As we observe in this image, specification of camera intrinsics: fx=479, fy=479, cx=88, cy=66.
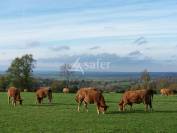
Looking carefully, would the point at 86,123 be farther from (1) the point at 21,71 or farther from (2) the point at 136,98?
(1) the point at 21,71

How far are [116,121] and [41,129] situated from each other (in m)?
5.29

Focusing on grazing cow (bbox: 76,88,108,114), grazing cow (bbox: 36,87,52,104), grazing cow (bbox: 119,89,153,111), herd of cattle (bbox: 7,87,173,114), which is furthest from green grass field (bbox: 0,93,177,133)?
grazing cow (bbox: 36,87,52,104)

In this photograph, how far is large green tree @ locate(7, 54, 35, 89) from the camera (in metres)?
113

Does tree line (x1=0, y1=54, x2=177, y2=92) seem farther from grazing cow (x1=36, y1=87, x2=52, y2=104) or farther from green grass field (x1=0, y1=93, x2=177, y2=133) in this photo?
green grass field (x1=0, y1=93, x2=177, y2=133)

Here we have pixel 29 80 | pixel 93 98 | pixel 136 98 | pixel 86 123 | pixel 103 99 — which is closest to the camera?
pixel 86 123

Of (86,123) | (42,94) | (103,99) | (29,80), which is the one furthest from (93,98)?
(29,80)

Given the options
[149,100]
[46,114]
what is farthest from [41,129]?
[149,100]

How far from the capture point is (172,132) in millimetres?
23219

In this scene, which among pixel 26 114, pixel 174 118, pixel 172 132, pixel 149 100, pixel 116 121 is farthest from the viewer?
pixel 149 100

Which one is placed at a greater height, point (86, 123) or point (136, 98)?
point (136, 98)

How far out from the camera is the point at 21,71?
4606 inches

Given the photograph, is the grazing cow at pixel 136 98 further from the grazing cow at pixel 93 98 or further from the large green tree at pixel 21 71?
the large green tree at pixel 21 71

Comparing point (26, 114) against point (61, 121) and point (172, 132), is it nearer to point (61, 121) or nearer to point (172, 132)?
point (61, 121)

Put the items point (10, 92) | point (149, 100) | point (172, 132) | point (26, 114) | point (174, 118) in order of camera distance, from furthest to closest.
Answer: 1. point (10, 92)
2. point (149, 100)
3. point (26, 114)
4. point (174, 118)
5. point (172, 132)
